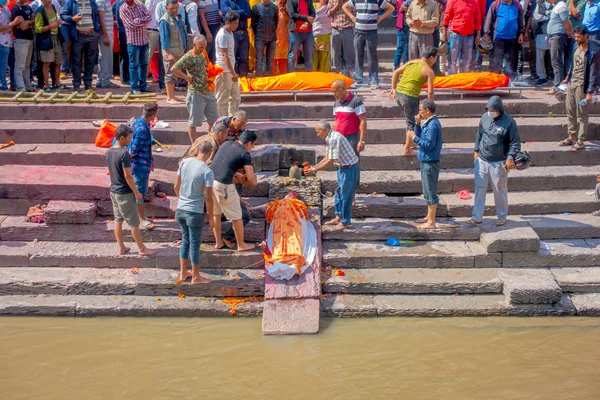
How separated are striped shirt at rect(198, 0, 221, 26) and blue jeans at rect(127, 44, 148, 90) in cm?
117

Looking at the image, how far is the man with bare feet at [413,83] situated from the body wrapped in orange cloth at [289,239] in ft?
7.06

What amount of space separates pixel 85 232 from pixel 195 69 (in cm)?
264

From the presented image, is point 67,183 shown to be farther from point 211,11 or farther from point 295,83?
point 211,11

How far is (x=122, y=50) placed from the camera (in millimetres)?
14742

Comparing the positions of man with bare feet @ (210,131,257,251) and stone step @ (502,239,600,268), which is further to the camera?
stone step @ (502,239,600,268)

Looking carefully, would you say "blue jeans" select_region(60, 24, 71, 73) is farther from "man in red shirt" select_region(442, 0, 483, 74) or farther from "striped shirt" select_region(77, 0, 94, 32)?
"man in red shirt" select_region(442, 0, 483, 74)

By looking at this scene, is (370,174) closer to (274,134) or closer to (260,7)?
(274,134)

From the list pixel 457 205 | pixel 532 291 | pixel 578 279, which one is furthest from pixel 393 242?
pixel 578 279

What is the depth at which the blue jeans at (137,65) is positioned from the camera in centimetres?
1370

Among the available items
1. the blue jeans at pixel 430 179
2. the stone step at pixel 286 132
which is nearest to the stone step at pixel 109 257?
the blue jeans at pixel 430 179

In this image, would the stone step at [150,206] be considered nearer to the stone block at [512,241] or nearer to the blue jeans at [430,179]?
the blue jeans at [430,179]

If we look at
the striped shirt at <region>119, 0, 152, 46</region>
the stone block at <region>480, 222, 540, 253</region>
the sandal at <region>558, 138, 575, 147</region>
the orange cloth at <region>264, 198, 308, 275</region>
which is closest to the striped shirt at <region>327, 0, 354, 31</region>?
the striped shirt at <region>119, 0, 152, 46</region>

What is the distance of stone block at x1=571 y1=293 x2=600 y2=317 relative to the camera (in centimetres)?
952

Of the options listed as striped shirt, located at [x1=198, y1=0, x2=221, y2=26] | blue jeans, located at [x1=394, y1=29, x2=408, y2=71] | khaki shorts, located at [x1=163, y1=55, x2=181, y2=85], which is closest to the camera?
khaki shorts, located at [x1=163, y1=55, x2=181, y2=85]
